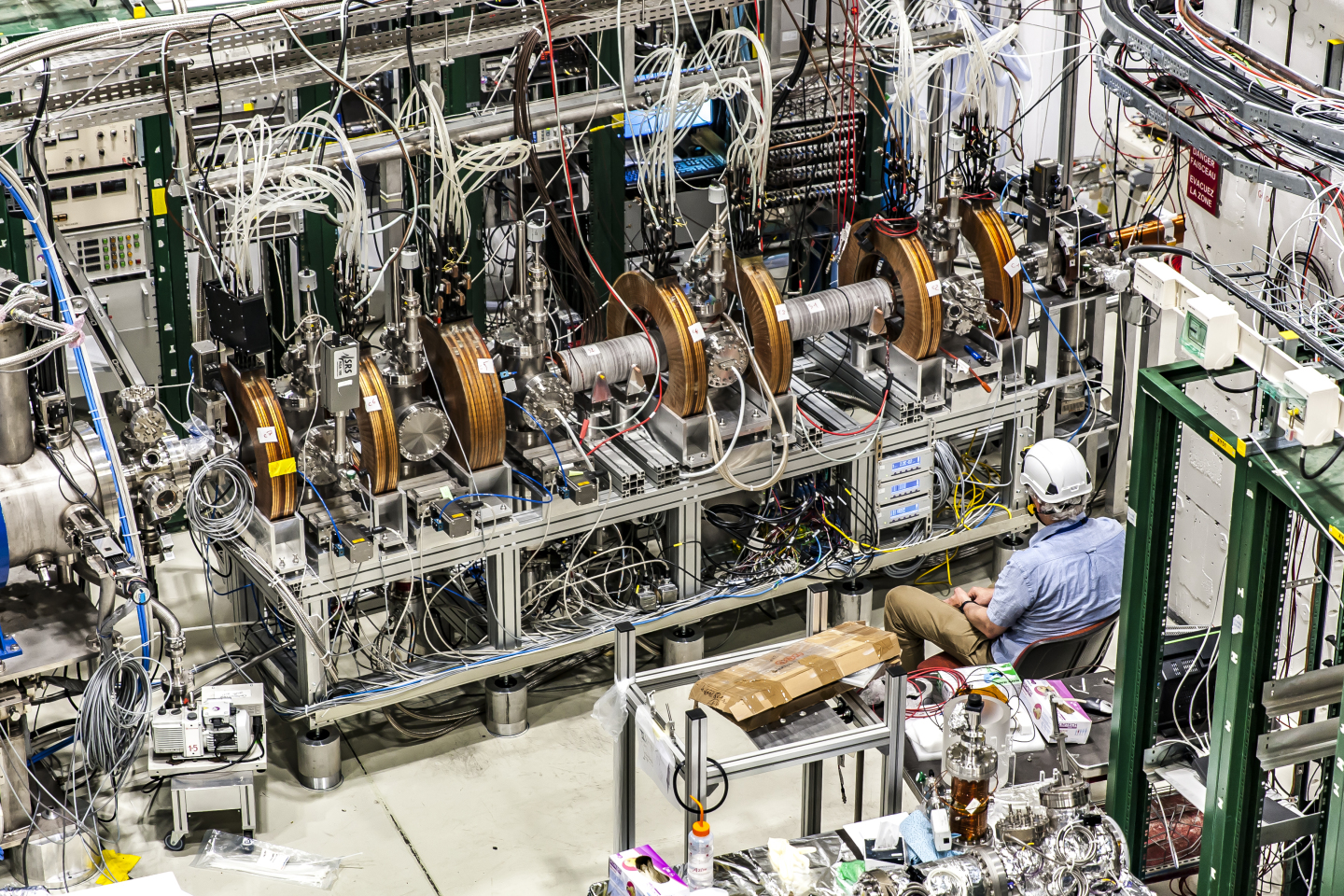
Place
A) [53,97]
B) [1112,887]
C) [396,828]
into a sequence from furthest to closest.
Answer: [396,828] < [53,97] < [1112,887]

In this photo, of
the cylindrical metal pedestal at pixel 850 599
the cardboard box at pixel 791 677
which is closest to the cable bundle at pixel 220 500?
the cardboard box at pixel 791 677

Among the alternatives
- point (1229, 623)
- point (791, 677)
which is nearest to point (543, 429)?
point (791, 677)

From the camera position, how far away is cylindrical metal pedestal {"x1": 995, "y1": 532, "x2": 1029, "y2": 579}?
6352 mm

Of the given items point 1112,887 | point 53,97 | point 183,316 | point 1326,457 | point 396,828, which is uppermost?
point 53,97

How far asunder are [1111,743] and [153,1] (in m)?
3.78

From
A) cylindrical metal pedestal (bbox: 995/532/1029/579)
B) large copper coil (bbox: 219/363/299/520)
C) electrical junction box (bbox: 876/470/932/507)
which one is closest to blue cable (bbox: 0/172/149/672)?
large copper coil (bbox: 219/363/299/520)

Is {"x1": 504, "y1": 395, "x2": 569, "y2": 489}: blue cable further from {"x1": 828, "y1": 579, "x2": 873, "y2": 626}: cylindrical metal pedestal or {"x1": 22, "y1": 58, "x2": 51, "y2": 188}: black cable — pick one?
{"x1": 22, "y1": 58, "x2": 51, "y2": 188}: black cable

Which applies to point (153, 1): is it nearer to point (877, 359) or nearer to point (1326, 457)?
point (877, 359)

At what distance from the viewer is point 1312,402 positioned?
134 inches

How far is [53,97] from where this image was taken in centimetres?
485

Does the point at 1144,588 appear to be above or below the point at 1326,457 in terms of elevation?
below

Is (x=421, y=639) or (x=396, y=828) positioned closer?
(x=396, y=828)

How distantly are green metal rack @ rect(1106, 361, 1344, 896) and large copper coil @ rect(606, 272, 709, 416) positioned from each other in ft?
5.61

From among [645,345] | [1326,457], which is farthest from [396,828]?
[1326,457]
